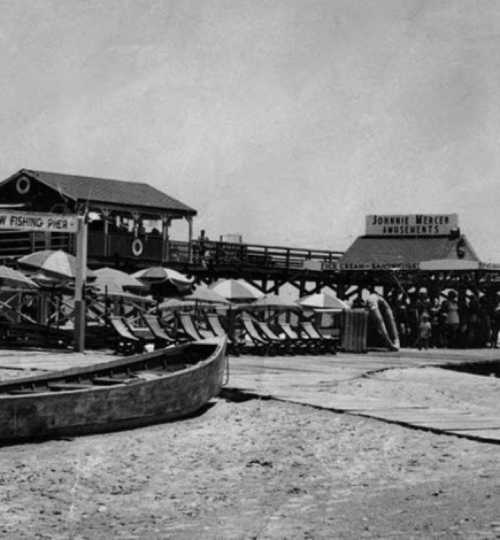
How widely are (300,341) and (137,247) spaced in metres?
16.4

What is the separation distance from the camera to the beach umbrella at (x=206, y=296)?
28.2 metres

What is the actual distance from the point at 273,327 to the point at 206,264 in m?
20.2

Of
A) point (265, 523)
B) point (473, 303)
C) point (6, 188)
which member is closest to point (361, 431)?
point (265, 523)

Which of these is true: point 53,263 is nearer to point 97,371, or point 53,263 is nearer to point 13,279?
point 13,279

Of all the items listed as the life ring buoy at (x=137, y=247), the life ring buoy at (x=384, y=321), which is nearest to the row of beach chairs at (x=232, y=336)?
the life ring buoy at (x=384, y=321)

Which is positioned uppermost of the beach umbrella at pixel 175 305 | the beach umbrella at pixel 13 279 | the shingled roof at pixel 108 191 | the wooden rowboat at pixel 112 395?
the shingled roof at pixel 108 191

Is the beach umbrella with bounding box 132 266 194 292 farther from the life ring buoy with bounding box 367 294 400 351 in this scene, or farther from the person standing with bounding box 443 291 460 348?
the person standing with bounding box 443 291 460 348

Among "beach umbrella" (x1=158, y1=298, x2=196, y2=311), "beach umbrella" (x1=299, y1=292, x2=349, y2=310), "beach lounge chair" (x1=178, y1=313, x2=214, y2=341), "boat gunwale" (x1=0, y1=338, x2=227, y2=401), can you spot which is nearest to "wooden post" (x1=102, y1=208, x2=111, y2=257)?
"beach umbrella" (x1=299, y1=292, x2=349, y2=310)

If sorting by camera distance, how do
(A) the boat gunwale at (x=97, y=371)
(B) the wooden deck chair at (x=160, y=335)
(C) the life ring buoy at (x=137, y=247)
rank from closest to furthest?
(A) the boat gunwale at (x=97, y=371) < (B) the wooden deck chair at (x=160, y=335) < (C) the life ring buoy at (x=137, y=247)

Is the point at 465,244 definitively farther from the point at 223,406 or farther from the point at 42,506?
the point at 42,506

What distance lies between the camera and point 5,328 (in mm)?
25938

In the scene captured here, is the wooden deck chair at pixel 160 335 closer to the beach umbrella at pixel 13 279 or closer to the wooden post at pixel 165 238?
the beach umbrella at pixel 13 279

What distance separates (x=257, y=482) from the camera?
9.09 metres

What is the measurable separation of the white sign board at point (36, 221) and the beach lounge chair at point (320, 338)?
642 cm
